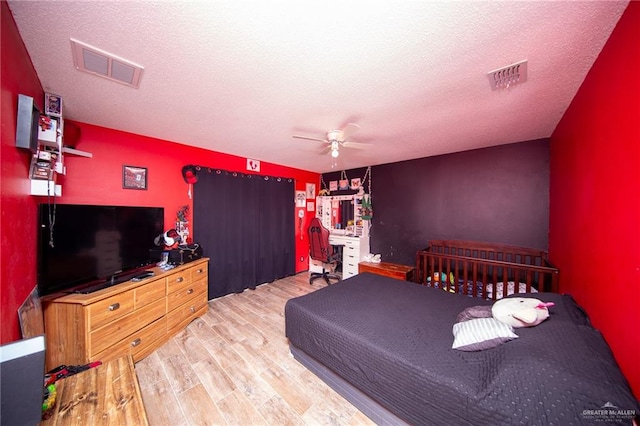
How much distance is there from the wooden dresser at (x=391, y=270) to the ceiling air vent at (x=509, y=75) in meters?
2.66

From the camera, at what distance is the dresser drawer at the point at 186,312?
2.42 m

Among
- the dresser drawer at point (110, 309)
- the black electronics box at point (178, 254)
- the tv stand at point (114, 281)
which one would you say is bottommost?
the dresser drawer at point (110, 309)

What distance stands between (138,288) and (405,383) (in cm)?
247

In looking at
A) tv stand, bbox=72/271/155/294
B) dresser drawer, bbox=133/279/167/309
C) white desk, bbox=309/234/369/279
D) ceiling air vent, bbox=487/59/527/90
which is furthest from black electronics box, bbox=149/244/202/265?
ceiling air vent, bbox=487/59/527/90

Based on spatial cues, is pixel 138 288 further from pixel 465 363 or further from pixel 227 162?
pixel 465 363

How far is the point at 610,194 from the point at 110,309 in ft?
12.1

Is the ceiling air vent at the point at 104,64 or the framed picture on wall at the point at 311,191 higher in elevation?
the ceiling air vent at the point at 104,64

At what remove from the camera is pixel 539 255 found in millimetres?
2771

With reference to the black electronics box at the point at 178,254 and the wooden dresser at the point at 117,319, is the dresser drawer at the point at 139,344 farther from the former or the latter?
the black electronics box at the point at 178,254

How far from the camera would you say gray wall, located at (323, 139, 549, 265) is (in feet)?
9.33

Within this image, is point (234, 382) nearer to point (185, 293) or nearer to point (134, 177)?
point (185, 293)

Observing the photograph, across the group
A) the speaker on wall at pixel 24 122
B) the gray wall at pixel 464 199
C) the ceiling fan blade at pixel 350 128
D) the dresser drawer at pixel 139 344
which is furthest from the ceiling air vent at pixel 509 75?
the dresser drawer at pixel 139 344

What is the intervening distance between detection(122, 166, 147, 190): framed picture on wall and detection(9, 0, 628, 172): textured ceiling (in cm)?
55

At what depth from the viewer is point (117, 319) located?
6.20 ft
